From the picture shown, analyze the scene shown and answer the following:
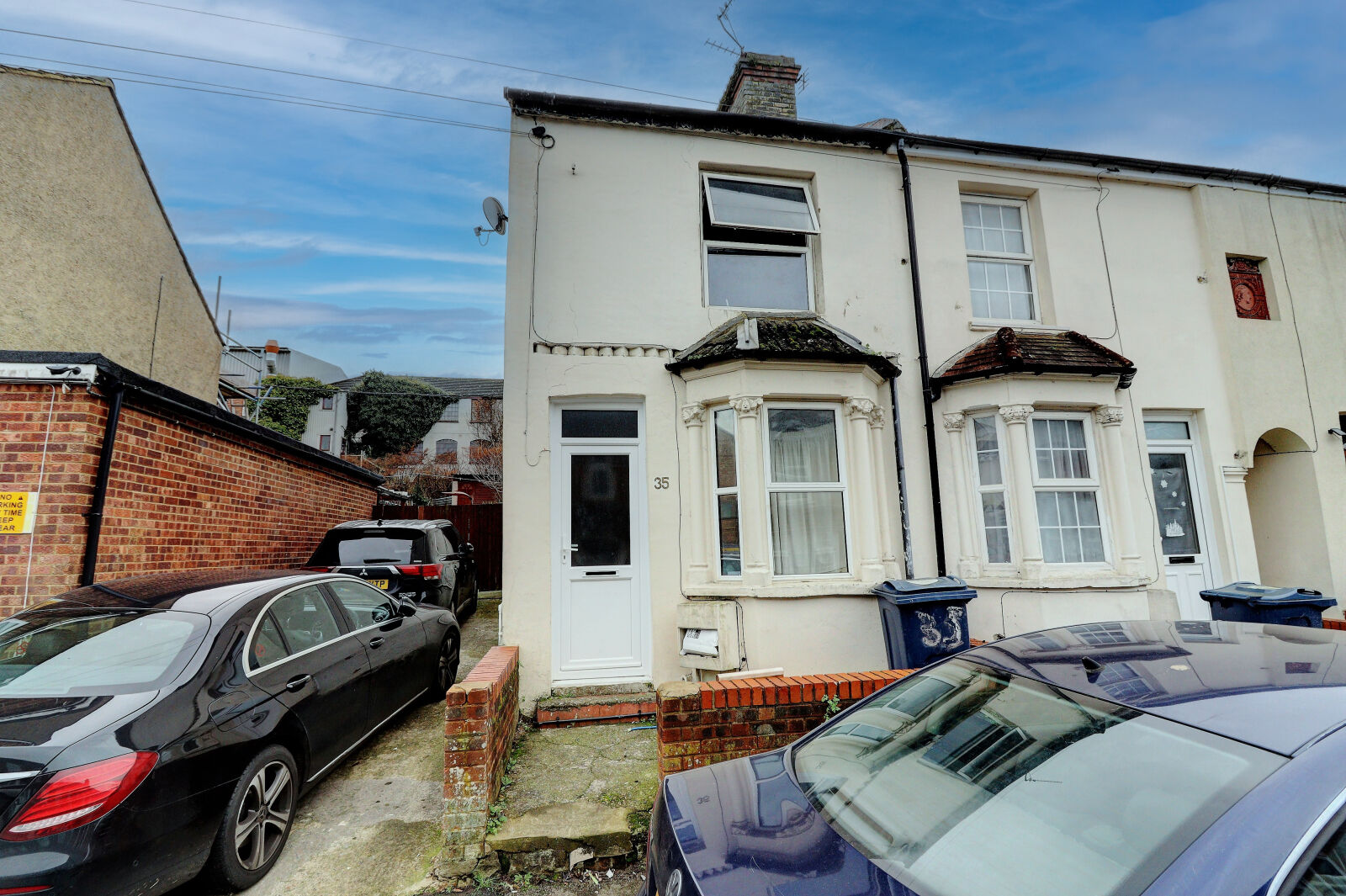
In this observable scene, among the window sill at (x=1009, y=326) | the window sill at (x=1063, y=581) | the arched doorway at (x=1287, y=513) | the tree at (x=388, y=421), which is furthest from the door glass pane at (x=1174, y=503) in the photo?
the tree at (x=388, y=421)

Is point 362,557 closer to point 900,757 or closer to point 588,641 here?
point 588,641

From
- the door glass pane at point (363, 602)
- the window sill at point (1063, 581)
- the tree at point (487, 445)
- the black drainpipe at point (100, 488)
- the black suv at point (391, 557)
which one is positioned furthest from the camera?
the tree at point (487, 445)

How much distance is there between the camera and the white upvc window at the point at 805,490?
575 centimetres

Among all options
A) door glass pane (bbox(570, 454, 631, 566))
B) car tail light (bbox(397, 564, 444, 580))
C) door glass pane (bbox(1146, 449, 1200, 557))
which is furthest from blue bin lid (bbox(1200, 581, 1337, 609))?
car tail light (bbox(397, 564, 444, 580))

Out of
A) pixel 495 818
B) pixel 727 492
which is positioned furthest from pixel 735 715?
pixel 727 492

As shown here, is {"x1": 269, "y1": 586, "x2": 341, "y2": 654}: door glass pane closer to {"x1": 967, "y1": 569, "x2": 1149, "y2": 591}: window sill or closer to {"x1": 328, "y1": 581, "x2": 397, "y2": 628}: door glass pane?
{"x1": 328, "y1": 581, "x2": 397, "y2": 628}: door glass pane

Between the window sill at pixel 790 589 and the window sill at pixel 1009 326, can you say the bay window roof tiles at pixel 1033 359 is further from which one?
the window sill at pixel 790 589

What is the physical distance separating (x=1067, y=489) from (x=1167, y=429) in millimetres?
2399

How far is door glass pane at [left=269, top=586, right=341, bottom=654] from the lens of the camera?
12.1 feet

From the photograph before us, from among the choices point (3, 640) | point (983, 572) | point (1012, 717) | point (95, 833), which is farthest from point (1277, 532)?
point (3, 640)

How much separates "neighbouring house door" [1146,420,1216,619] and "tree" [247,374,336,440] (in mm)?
26095

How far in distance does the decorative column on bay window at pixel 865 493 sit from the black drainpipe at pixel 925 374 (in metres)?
0.79

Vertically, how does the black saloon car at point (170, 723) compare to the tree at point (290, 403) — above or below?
below

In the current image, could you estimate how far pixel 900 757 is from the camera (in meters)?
1.93
